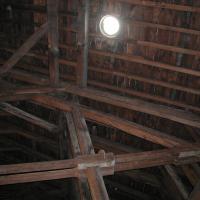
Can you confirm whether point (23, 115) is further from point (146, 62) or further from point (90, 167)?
point (146, 62)

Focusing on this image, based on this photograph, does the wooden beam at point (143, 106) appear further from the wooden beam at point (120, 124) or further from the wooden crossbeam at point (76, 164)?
the wooden crossbeam at point (76, 164)

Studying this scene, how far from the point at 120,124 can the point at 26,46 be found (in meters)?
2.14

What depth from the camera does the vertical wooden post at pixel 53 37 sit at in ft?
13.6

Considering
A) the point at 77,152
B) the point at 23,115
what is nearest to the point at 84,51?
the point at 23,115

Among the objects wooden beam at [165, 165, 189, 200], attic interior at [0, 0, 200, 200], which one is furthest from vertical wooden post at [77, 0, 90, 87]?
wooden beam at [165, 165, 189, 200]

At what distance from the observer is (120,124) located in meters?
4.56

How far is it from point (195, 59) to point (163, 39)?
0.66 meters

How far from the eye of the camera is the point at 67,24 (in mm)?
5020

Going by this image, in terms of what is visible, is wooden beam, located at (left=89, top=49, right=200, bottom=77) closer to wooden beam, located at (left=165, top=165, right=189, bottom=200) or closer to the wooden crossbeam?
the wooden crossbeam

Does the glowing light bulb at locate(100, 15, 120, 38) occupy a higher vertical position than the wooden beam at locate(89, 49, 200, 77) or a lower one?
higher

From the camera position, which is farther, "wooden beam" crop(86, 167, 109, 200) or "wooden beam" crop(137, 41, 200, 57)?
"wooden beam" crop(137, 41, 200, 57)

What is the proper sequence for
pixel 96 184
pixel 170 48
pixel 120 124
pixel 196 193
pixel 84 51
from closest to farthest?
pixel 96 184 → pixel 196 193 → pixel 170 48 → pixel 120 124 → pixel 84 51

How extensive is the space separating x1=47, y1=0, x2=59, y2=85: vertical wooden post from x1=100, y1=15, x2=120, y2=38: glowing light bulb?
31.3 inches

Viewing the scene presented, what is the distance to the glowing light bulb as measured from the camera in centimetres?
438
